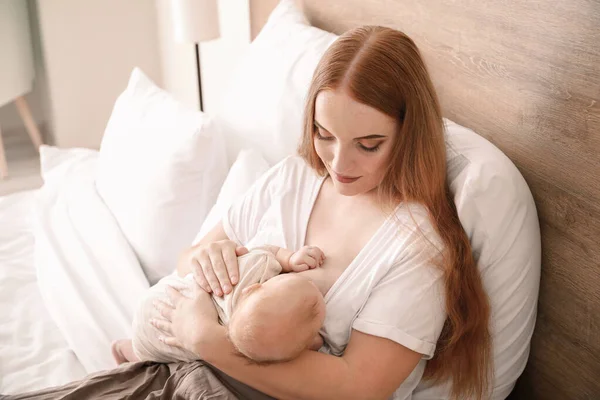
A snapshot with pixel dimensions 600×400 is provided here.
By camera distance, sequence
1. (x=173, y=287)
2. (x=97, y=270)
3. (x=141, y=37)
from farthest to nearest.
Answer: (x=141, y=37)
(x=97, y=270)
(x=173, y=287)

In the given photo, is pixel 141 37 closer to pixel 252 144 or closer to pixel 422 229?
pixel 252 144

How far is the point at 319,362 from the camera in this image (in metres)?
1.09

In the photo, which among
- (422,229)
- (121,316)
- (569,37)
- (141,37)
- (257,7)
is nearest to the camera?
(569,37)

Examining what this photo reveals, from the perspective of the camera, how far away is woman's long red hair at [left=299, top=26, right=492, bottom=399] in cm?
108

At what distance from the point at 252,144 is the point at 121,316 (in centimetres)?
56

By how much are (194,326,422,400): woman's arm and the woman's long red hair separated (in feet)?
0.37

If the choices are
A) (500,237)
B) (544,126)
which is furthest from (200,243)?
(544,126)

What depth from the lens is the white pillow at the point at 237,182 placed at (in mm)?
1573

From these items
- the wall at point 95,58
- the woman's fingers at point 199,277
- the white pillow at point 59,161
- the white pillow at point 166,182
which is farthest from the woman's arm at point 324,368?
the wall at point 95,58

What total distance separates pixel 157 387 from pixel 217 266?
245mm

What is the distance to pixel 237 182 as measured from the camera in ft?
5.27

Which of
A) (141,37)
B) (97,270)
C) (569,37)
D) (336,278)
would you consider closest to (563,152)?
(569,37)

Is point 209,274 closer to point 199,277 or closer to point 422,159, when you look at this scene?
point 199,277

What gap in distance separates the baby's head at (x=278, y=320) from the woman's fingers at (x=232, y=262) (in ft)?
0.33
